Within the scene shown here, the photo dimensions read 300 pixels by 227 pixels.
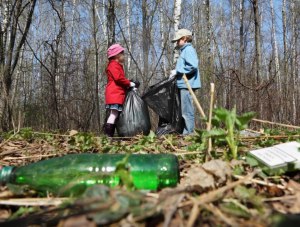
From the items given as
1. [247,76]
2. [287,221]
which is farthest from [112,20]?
[287,221]

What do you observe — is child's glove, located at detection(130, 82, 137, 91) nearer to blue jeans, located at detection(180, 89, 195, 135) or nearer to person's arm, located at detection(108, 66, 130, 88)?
person's arm, located at detection(108, 66, 130, 88)

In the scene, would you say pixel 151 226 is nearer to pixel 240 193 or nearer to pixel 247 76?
pixel 240 193

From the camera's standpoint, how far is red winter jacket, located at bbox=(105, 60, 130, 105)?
16.7 ft

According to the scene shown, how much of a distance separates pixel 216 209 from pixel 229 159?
24.1 inches

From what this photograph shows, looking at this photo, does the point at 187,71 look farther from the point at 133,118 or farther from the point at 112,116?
the point at 112,116

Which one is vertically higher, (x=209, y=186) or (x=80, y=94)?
(x=80, y=94)

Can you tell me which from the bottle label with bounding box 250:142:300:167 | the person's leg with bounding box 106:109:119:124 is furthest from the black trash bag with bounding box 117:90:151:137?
the bottle label with bounding box 250:142:300:167

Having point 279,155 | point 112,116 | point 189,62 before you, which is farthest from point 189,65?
point 279,155

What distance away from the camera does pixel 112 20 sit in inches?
404

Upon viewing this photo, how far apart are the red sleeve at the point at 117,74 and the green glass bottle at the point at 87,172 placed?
3.76m

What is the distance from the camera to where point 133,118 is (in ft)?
16.6

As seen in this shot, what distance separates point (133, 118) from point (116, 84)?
0.53 meters

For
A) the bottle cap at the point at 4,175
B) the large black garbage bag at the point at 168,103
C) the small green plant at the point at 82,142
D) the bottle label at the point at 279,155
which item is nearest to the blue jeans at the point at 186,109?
the large black garbage bag at the point at 168,103

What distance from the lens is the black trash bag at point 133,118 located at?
5.06 m
